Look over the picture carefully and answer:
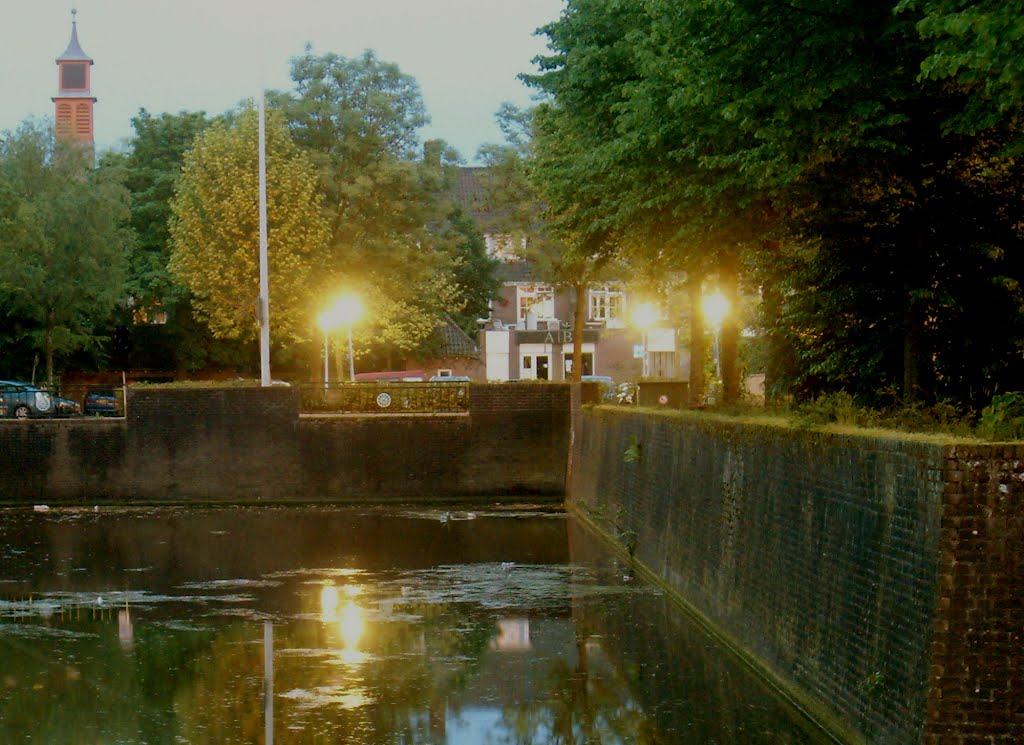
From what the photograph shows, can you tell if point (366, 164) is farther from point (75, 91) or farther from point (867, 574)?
point (75, 91)

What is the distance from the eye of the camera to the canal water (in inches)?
511

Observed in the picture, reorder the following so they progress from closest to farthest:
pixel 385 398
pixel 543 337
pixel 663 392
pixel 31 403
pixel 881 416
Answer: pixel 881 416, pixel 663 392, pixel 385 398, pixel 31 403, pixel 543 337

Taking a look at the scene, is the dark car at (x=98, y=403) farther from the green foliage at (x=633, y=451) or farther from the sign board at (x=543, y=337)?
the sign board at (x=543, y=337)

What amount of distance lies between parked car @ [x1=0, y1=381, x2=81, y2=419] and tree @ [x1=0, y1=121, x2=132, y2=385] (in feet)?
30.5

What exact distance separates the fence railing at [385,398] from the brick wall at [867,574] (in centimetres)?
1951

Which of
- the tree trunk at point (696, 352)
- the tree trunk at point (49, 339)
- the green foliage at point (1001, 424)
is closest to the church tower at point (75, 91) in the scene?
the tree trunk at point (49, 339)

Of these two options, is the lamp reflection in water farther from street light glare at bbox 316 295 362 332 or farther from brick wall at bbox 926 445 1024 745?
street light glare at bbox 316 295 362 332

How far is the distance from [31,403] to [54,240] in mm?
12488

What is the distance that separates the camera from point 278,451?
38125 mm

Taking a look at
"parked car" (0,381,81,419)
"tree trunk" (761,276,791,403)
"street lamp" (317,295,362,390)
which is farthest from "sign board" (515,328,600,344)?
"tree trunk" (761,276,791,403)

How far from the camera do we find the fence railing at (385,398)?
128 ft

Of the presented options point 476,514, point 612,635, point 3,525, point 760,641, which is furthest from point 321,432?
point 760,641

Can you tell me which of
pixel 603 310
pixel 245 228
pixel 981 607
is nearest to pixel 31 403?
pixel 245 228

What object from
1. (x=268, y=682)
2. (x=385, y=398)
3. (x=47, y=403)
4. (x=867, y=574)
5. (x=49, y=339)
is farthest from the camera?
(x=49, y=339)
